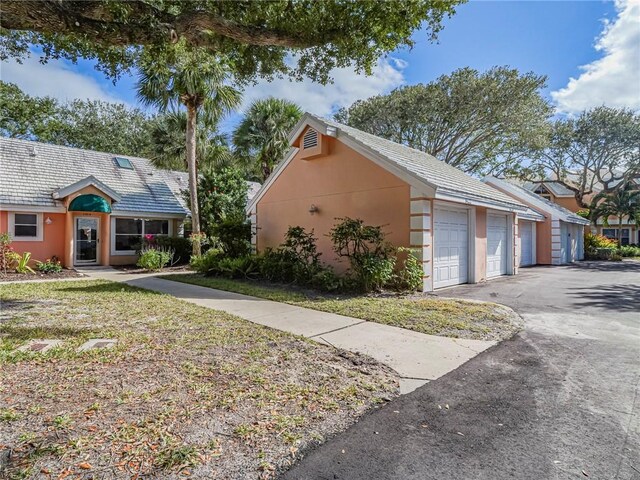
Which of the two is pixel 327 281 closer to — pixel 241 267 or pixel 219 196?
pixel 241 267

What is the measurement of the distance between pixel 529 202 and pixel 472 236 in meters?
11.6

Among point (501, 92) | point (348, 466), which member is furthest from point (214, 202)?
point (501, 92)

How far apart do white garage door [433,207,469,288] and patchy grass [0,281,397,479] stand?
650cm

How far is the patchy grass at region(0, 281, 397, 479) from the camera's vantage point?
2.43 m

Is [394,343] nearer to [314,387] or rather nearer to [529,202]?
[314,387]

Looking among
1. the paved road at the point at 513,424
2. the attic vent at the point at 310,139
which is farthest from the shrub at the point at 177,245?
the paved road at the point at 513,424

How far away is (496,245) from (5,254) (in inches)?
725

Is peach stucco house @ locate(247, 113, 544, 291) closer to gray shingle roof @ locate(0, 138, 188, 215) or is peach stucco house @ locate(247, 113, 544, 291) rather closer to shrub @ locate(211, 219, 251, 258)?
shrub @ locate(211, 219, 251, 258)

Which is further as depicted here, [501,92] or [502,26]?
[501,92]

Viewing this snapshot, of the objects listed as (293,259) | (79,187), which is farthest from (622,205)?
(79,187)

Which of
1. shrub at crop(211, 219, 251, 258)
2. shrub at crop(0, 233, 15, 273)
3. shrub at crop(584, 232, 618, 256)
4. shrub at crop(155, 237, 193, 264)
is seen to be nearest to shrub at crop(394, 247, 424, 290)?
shrub at crop(211, 219, 251, 258)

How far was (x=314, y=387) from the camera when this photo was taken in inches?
143

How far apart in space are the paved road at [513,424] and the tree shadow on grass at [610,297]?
3157mm

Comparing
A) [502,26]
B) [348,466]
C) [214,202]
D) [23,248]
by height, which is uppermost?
[502,26]
